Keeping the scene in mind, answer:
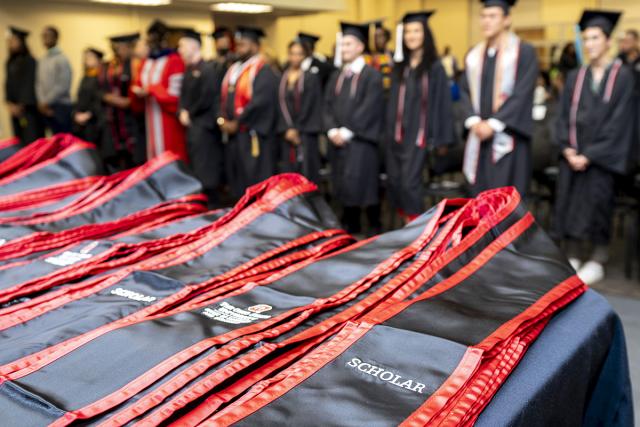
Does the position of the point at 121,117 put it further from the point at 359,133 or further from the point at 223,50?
the point at 359,133

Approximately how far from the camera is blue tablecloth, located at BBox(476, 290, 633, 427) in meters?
0.96

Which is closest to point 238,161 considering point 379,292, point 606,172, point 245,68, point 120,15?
point 245,68

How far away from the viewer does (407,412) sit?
0.83m

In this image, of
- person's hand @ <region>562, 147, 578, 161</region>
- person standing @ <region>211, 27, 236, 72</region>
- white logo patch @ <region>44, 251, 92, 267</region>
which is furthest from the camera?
person standing @ <region>211, 27, 236, 72</region>

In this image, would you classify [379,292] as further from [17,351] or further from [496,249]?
[17,351]

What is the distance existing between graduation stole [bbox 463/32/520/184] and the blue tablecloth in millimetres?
2543

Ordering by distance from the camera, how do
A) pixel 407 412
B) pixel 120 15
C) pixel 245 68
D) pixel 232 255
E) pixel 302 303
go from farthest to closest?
pixel 120 15 → pixel 245 68 → pixel 232 255 → pixel 302 303 → pixel 407 412

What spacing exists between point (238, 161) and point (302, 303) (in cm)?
455

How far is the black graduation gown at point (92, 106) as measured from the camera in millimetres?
6938

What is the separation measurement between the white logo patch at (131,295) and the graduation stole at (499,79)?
294cm

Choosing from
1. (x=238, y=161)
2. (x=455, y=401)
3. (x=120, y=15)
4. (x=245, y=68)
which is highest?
(x=120, y=15)

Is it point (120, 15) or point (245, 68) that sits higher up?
point (120, 15)

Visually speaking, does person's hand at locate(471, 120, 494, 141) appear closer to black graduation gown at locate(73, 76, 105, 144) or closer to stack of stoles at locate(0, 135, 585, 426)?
stack of stoles at locate(0, 135, 585, 426)

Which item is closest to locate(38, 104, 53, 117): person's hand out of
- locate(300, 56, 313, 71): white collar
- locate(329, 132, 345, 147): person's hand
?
locate(300, 56, 313, 71): white collar
